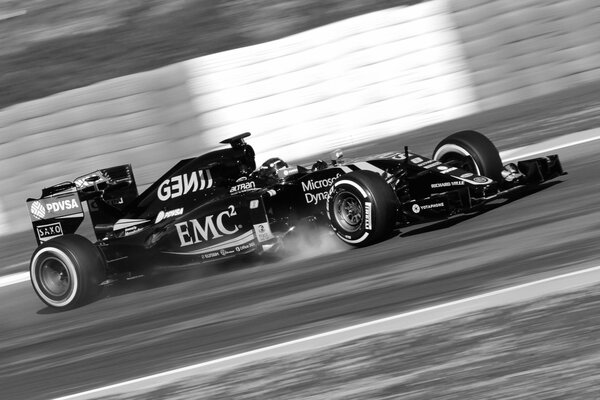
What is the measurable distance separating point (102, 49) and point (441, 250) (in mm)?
10263

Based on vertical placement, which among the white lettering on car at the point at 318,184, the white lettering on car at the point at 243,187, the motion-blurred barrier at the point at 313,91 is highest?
the motion-blurred barrier at the point at 313,91

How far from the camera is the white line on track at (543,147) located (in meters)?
11.2

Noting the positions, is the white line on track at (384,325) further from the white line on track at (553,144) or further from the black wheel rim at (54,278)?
the white line on track at (553,144)

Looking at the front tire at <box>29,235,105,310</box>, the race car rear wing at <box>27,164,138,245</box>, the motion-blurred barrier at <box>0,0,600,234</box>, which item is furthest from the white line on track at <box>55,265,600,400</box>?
the motion-blurred barrier at <box>0,0,600,234</box>

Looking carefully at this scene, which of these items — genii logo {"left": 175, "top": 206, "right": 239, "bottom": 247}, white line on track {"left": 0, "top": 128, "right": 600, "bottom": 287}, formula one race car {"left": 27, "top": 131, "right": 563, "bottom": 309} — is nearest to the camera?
formula one race car {"left": 27, "top": 131, "right": 563, "bottom": 309}

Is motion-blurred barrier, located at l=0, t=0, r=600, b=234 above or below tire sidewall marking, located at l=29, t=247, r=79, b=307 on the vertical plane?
above

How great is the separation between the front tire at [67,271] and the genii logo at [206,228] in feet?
2.93

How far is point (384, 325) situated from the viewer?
20.1 feet

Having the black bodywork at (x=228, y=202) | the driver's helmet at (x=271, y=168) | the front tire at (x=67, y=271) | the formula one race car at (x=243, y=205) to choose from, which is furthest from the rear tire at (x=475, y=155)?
the front tire at (x=67, y=271)

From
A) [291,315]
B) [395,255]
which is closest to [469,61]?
[395,255]

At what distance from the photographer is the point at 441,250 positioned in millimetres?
7730

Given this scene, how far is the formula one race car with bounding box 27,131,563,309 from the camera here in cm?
825

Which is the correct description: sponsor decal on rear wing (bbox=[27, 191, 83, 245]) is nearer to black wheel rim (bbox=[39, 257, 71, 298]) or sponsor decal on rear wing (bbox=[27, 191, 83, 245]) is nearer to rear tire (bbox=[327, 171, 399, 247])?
black wheel rim (bbox=[39, 257, 71, 298])

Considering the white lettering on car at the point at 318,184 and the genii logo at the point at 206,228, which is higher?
the white lettering on car at the point at 318,184
